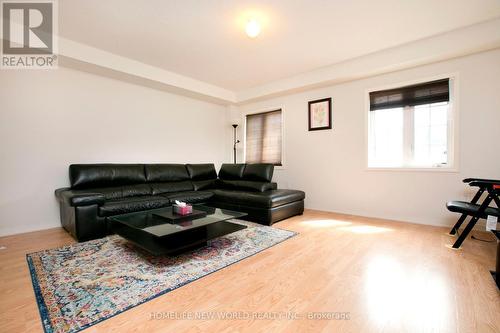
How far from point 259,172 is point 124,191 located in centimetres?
222

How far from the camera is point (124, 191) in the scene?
3.38m

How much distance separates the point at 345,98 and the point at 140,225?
3.85 meters

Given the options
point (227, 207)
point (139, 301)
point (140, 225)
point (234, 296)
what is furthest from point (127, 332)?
point (227, 207)

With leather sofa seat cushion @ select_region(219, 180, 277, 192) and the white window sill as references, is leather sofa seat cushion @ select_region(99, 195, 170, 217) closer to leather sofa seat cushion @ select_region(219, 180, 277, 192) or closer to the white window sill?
leather sofa seat cushion @ select_region(219, 180, 277, 192)

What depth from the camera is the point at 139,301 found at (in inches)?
61.0

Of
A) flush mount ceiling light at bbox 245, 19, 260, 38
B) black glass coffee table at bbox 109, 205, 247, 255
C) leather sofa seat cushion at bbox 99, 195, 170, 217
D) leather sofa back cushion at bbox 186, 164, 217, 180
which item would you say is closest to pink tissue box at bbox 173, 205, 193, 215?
black glass coffee table at bbox 109, 205, 247, 255

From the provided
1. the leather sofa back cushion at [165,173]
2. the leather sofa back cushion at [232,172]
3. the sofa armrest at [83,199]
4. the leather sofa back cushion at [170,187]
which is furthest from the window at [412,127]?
the sofa armrest at [83,199]

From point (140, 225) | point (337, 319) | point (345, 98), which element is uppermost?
point (345, 98)

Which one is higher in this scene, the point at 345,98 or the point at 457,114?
the point at 345,98

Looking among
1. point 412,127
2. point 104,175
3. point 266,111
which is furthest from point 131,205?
point 412,127

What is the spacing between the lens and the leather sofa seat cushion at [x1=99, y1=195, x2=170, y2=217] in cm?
285

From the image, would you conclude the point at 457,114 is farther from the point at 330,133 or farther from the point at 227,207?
the point at 227,207

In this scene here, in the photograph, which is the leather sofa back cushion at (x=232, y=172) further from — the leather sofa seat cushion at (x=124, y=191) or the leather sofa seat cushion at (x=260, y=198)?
the leather sofa seat cushion at (x=124, y=191)

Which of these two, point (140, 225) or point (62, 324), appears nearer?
point (62, 324)
